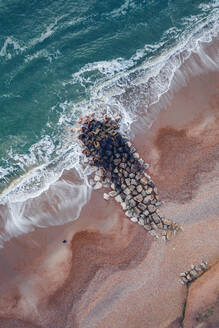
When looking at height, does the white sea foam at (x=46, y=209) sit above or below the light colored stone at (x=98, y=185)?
above

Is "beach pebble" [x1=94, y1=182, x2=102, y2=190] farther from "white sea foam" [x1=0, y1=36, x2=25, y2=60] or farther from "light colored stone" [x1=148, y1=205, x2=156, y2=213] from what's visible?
"white sea foam" [x1=0, y1=36, x2=25, y2=60]

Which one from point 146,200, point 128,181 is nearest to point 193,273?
point 146,200

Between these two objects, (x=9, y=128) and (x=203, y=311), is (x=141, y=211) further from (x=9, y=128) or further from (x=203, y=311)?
(x=9, y=128)

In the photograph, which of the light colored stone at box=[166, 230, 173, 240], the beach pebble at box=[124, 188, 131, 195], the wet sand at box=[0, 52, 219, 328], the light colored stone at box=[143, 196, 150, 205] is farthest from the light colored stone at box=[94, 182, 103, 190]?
the light colored stone at box=[166, 230, 173, 240]

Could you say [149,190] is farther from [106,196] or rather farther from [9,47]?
[9,47]

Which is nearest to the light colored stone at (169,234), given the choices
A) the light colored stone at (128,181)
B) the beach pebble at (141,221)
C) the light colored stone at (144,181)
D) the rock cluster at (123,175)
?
the rock cluster at (123,175)

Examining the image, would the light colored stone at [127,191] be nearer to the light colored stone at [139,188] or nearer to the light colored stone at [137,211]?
the light colored stone at [139,188]
